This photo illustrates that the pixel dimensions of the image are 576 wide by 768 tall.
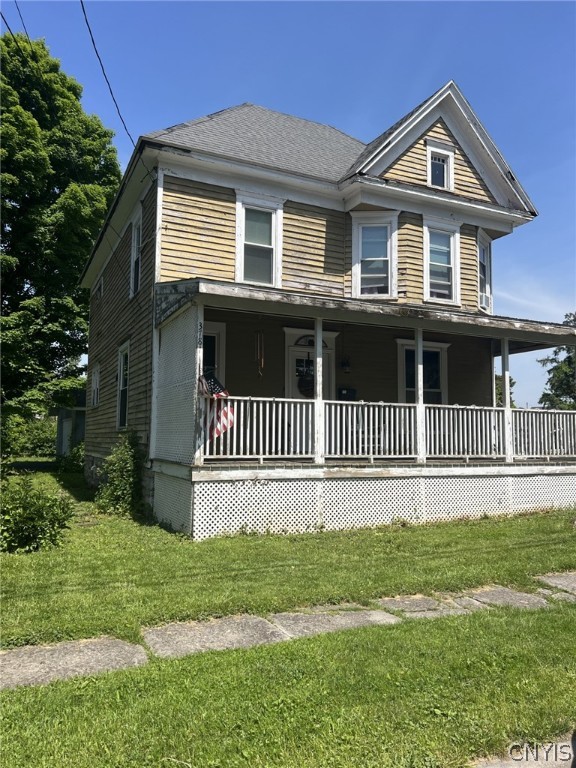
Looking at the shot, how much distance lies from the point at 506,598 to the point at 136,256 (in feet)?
34.1

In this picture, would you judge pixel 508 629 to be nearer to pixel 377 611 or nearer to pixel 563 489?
pixel 377 611

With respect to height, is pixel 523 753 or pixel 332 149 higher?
pixel 332 149

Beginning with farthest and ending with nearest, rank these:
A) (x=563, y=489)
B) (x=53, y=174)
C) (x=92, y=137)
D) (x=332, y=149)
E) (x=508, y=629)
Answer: (x=92, y=137) → (x=53, y=174) → (x=332, y=149) → (x=563, y=489) → (x=508, y=629)

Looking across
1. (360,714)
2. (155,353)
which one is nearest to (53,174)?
(155,353)

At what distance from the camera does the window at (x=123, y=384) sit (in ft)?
45.6

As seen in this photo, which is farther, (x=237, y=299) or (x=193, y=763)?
(x=237, y=299)

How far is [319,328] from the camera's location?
970 centimetres

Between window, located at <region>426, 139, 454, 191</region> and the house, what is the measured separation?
0.18 feet

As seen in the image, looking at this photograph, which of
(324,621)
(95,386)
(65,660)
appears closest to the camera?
(65,660)

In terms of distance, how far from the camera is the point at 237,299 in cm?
895

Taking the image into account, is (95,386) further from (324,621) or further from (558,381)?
(558,381)

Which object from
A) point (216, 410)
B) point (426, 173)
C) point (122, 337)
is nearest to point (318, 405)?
point (216, 410)

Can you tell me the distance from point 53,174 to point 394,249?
51.4 feet

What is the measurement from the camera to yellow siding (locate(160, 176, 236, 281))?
36.7 ft
